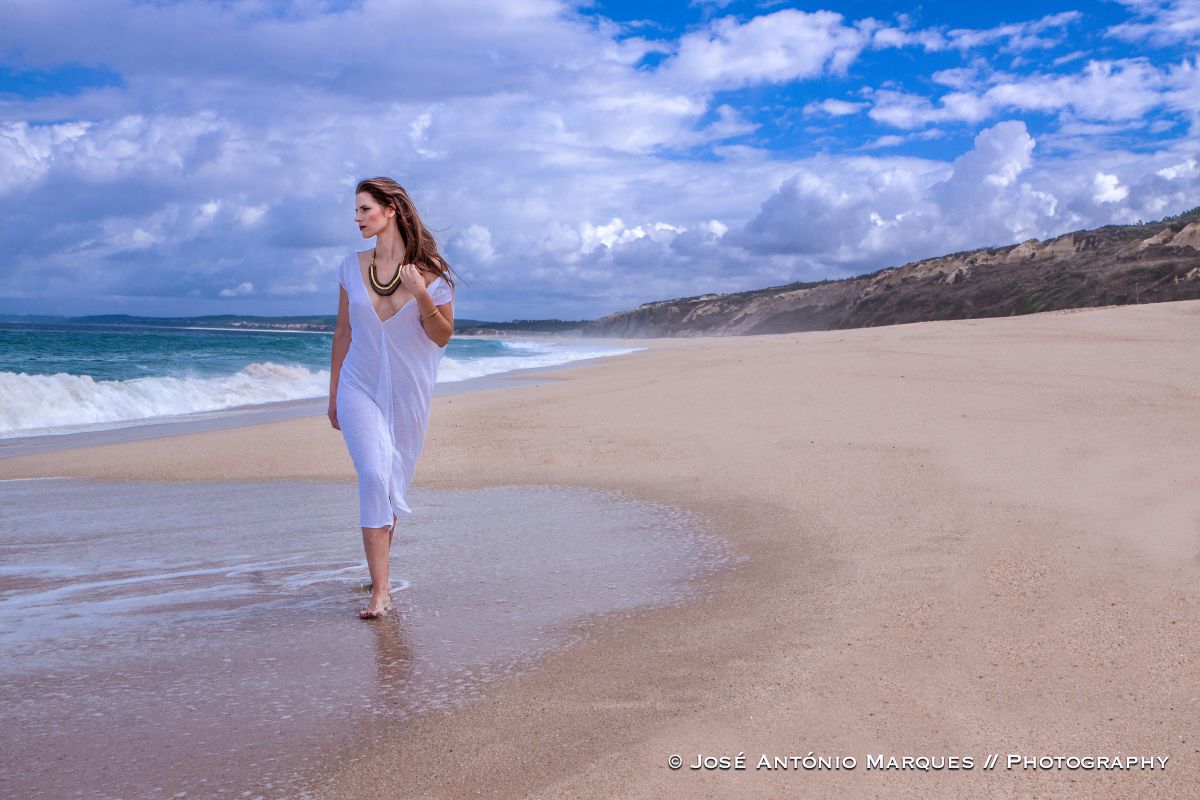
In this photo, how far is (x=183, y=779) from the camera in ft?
8.10

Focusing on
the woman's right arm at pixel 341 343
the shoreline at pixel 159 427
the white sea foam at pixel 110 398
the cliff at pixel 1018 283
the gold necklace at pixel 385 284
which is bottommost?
the shoreline at pixel 159 427

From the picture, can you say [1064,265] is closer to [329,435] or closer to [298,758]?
[329,435]

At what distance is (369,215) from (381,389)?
0.78m

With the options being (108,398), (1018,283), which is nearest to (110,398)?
(108,398)

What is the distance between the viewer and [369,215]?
409 cm

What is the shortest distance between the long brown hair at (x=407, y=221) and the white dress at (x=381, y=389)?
0.11 m

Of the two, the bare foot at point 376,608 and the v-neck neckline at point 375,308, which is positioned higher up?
the v-neck neckline at point 375,308

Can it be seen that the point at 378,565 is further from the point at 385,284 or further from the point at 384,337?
the point at 385,284

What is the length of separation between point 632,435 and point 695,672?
5530mm

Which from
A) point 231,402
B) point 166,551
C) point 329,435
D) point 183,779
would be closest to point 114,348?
point 231,402

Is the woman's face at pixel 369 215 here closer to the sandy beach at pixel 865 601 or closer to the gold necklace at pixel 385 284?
the gold necklace at pixel 385 284

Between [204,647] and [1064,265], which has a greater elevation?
[1064,265]

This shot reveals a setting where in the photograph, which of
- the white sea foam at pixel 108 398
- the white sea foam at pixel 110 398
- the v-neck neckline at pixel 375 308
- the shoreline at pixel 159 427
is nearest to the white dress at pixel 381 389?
the v-neck neckline at pixel 375 308

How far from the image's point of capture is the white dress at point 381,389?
13.5 feet
